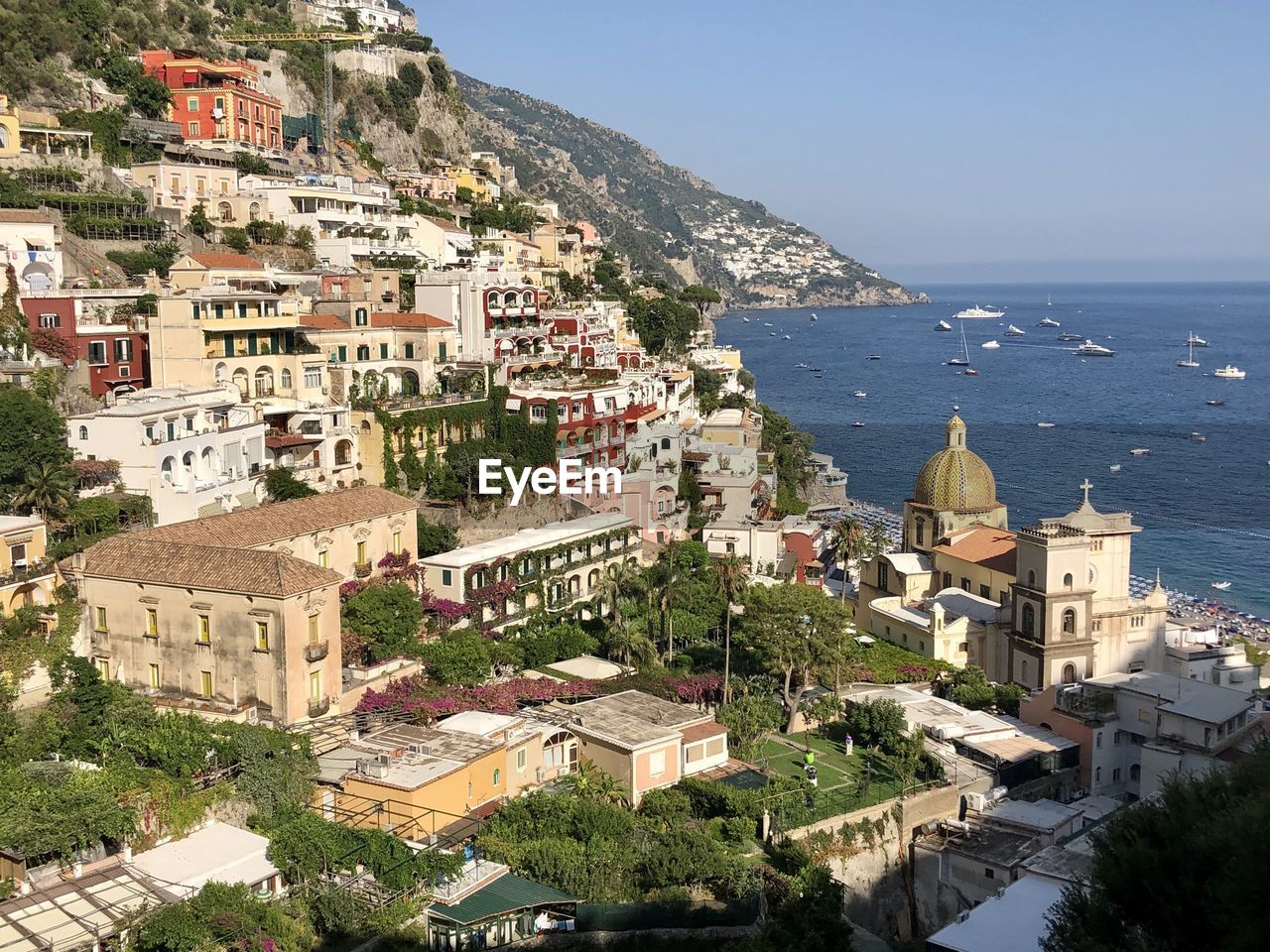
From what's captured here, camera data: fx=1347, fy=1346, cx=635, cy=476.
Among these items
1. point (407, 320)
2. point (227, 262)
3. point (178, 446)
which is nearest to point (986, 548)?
point (407, 320)

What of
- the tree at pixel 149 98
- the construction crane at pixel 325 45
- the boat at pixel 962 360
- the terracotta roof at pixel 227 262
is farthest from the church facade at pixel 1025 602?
the boat at pixel 962 360

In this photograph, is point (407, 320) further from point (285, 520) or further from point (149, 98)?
point (149, 98)

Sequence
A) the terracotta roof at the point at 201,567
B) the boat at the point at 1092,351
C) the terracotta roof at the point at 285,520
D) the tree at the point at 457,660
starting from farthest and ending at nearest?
the boat at the point at 1092,351, the tree at the point at 457,660, the terracotta roof at the point at 285,520, the terracotta roof at the point at 201,567

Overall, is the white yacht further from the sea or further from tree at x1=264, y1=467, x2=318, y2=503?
tree at x1=264, y1=467, x2=318, y2=503

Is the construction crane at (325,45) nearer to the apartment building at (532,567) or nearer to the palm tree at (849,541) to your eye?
the apartment building at (532,567)

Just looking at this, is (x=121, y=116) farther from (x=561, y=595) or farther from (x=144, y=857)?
(x=144, y=857)

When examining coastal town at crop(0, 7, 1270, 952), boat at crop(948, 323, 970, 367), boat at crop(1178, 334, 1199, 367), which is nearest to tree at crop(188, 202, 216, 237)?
coastal town at crop(0, 7, 1270, 952)

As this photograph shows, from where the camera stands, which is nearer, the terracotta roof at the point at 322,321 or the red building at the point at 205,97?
the terracotta roof at the point at 322,321
